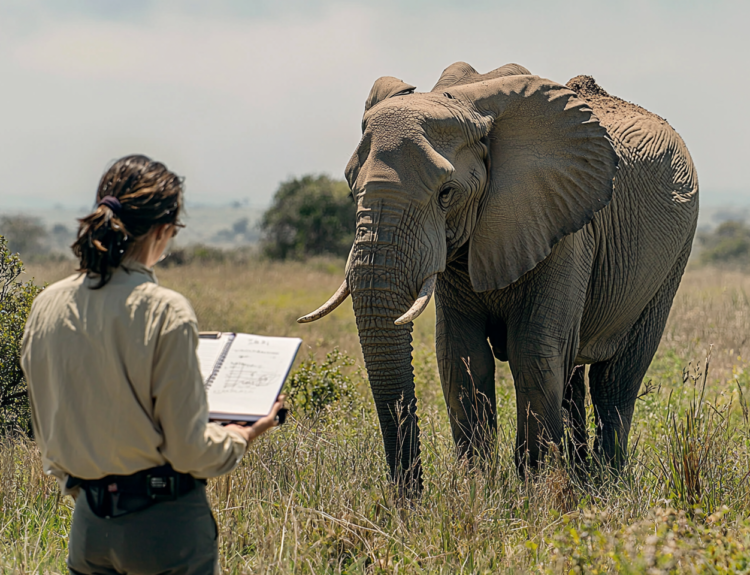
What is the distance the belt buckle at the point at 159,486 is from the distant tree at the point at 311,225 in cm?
2978

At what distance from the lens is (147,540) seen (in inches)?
93.9

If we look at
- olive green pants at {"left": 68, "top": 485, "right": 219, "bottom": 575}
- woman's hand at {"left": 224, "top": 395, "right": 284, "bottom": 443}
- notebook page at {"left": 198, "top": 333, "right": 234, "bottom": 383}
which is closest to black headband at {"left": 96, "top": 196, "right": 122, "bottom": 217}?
notebook page at {"left": 198, "top": 333, "right": 234, "bottom": 383}

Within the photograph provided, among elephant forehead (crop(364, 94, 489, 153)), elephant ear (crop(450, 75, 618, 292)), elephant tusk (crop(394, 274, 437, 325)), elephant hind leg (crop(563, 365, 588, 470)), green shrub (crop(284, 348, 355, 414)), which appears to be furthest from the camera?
green shrub (crop(284, 348, 355, 414))

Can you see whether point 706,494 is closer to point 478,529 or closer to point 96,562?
point 478,529

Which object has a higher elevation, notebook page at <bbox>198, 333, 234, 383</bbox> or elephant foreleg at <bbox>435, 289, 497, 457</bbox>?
notebook page at <bbox>198, 333, 234, 383</bbox>

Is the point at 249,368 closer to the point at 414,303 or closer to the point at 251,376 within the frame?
the point at 251,376

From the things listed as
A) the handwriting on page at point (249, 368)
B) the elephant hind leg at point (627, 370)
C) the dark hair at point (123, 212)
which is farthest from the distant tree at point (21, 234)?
the dark hair at point (123, 212)

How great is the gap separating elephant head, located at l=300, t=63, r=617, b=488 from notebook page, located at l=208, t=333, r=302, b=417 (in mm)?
1456

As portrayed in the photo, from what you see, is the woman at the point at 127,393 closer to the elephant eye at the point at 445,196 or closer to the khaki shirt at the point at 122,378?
the khaki shirt at the point at 122,378

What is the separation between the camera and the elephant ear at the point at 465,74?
5047mm

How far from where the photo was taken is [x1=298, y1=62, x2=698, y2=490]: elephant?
436cm

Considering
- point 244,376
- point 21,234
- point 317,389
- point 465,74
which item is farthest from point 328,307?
point 21,234

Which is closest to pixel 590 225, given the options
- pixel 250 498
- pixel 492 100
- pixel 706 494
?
pixel 492 100

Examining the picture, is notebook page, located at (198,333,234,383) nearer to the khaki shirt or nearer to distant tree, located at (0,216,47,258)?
the khaki shirt
